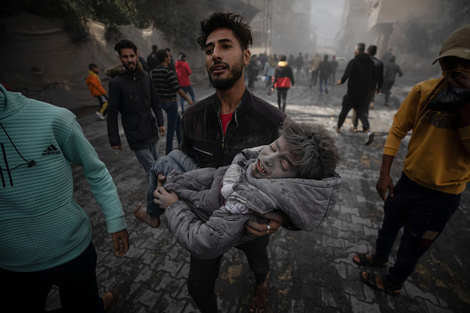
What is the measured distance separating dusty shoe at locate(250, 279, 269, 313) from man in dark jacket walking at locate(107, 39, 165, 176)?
279 centimetres

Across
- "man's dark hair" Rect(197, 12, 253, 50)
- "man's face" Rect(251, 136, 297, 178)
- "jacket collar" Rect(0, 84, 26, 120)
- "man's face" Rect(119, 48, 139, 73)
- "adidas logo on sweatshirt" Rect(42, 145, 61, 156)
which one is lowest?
"man's face" Rect(251, 136, 297, 178)

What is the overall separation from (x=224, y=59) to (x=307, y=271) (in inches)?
107

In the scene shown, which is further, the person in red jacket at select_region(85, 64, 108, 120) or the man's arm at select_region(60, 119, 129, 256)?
the person in red jacket at select_region(85, 64, 108, 120)

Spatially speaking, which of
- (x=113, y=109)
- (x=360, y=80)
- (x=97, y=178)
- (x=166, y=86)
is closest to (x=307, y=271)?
(x=97, y=178)

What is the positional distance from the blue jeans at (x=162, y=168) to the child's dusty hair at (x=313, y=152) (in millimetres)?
1007

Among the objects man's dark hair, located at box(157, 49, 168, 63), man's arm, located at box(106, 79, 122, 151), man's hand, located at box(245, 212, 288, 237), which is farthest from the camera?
man's dark hair, located at box(157, 49, 168, 63)

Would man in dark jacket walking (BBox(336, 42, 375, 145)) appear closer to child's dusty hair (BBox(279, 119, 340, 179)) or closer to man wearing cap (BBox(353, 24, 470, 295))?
man wearing cap (BBox(353, 24, 470, 295))

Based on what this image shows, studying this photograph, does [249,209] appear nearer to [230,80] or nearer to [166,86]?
[230,80]

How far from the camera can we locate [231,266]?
9.21 feet

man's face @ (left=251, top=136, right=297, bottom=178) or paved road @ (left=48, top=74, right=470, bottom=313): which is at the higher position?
man's face @ (left=251, top=136, right=297, bottom=178)

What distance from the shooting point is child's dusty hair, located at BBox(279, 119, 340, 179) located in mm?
1280

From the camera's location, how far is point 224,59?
181 centimetres

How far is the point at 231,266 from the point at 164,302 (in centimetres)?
89

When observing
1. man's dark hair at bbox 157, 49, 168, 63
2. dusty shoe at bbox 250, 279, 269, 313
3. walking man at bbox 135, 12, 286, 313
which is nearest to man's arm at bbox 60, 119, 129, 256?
walking man at bbox 135, 12, 286, 313
